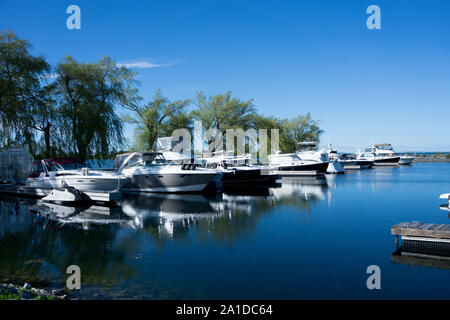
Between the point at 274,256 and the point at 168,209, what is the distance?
9.74 metres

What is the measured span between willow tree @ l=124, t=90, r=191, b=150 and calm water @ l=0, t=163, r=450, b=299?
22368mm

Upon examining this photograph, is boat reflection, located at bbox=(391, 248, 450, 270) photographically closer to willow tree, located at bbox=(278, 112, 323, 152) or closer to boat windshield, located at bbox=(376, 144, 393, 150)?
willow tree, located at bbox=(278, 112, 323, 152)

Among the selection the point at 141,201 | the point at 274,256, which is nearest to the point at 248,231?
the point at 274,256

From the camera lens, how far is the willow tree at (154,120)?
40.5 m

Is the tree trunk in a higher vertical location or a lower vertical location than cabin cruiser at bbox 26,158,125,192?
higher

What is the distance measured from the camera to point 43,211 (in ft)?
58.3

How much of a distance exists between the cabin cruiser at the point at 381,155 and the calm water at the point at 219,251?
5696 cm

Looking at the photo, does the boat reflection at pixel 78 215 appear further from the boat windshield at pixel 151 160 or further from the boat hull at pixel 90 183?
the boat windshield at pixel 151 160

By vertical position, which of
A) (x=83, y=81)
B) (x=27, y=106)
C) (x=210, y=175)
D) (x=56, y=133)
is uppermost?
(x=83, y=81)

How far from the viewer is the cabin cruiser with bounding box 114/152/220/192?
→ 24125 millimetres

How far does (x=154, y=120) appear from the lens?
4091 centimetres

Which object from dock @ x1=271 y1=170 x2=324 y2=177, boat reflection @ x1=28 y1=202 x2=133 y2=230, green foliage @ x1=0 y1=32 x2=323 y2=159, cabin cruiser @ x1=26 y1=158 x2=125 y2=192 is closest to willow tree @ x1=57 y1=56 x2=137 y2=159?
green foliage @ x1=0 y1=32 x2=323 y2=159

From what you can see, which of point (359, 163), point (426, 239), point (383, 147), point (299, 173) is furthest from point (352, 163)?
point (426, 239)
